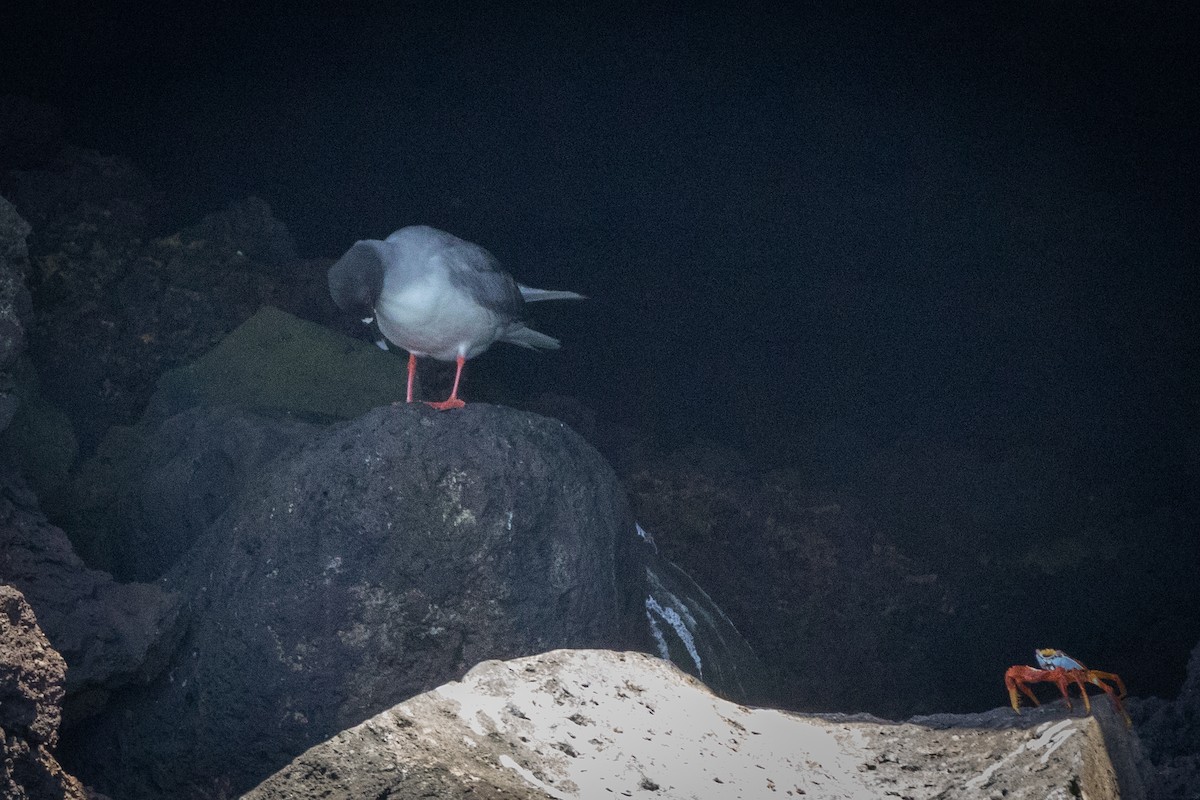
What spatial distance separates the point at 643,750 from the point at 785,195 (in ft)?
13.9

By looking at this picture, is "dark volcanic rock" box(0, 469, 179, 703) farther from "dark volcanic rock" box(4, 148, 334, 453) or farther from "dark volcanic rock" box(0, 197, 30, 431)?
"dark volcanic rock" box(4, 148, 334, 453)

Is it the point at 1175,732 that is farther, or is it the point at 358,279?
the point at 1175,732

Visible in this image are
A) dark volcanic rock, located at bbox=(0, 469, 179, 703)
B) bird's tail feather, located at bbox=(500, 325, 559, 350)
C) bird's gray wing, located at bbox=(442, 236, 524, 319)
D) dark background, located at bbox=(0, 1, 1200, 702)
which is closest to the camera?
dark volcanic rock, located at bbox=(0, 469, 179, 703)

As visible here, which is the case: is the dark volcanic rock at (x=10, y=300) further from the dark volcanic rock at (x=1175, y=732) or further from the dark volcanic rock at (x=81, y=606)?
the dark volcanic rock at (x=1175, y=732)

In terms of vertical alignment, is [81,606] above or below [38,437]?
below

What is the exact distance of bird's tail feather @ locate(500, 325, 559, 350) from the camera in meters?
5.27

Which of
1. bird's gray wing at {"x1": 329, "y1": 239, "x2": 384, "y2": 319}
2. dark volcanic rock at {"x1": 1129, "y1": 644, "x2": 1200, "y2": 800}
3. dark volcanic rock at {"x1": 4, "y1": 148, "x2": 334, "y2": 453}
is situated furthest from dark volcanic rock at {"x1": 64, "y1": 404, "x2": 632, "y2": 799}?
dark volcanic rock at {"x1": 1129, "y1": 644, "x2": 1200, "y2": 800}

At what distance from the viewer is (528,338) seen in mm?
5527

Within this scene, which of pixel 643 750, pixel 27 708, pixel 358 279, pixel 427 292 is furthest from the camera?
pixel 427 292

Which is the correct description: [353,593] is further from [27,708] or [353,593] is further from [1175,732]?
[1175,732]

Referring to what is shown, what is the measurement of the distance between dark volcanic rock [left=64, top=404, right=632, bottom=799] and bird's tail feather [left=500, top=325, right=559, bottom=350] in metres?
1.15

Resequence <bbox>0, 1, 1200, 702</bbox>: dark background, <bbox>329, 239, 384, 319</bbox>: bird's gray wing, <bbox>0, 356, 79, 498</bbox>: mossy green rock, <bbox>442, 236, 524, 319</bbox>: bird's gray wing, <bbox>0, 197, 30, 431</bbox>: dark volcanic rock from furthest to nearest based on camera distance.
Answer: <bbox>0, 1, 1200, 702</bbox>: dark background → <bbox>0, 356, 79, 498</bbox>: mossy green rock → <bbox>442, 236, 524, 319</bbox>: bird's gray wing → <bbox>329, 239, 384, 319</bbox>: bird's gray wing → <bbox>0, 197, 30, 431</bbox>: dark volcanic rock

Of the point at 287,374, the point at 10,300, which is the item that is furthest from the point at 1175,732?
the point at 10,300

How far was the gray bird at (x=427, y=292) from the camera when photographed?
4328mm
